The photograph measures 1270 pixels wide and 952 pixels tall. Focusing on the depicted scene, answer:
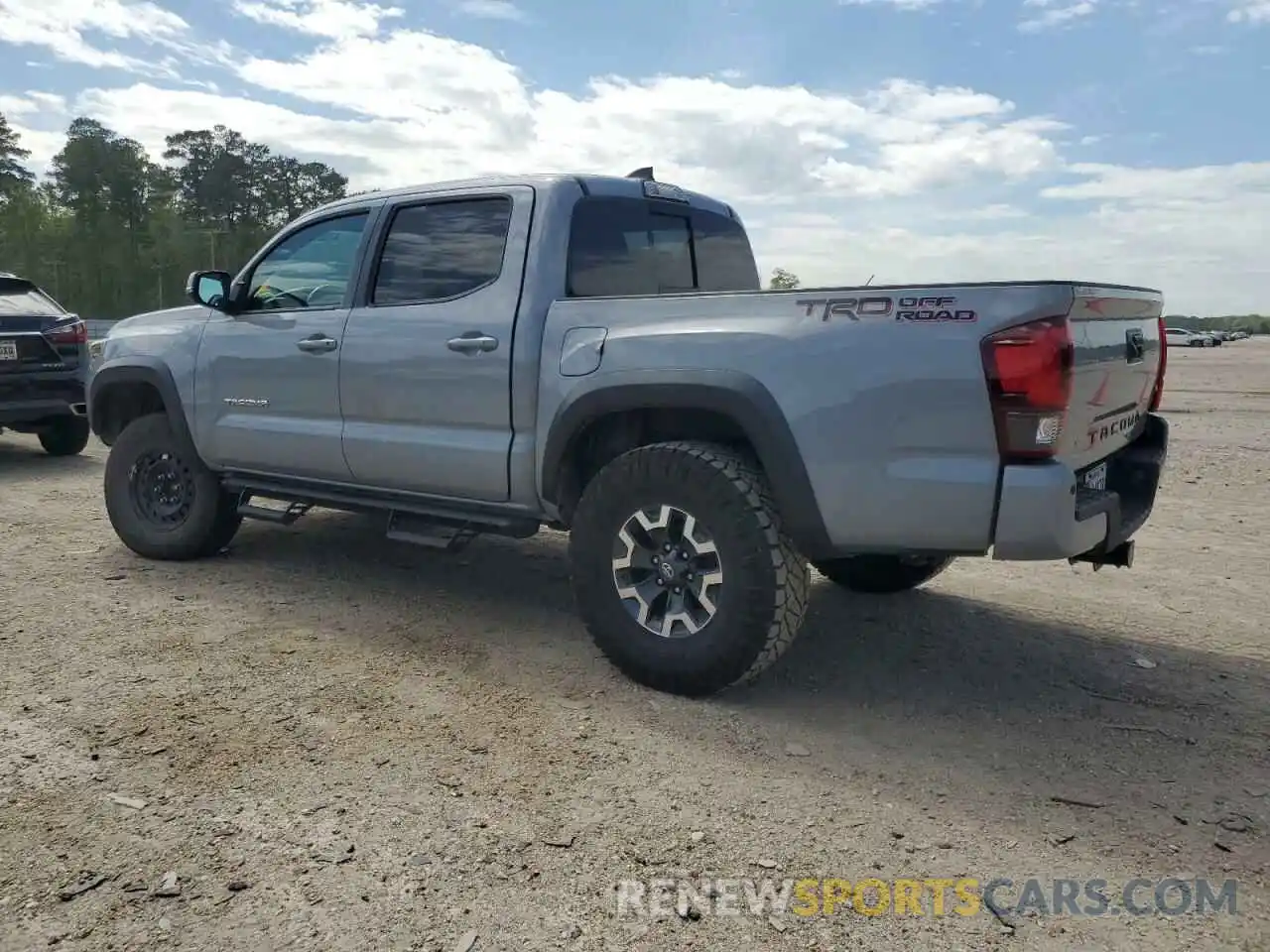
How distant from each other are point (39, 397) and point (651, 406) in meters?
7.19

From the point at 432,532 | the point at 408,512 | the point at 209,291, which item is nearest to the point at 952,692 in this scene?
the point at 432,532

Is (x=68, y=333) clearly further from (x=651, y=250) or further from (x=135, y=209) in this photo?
(x=135, y=209)

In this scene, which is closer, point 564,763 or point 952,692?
point 564,763

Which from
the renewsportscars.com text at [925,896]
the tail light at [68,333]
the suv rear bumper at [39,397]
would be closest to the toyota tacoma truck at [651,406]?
the renewsportscars.com text at [925,896]

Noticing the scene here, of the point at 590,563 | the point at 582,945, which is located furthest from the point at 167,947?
the point at 590,563

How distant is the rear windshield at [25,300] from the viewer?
8.55 m

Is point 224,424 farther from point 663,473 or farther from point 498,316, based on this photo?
point 663,473

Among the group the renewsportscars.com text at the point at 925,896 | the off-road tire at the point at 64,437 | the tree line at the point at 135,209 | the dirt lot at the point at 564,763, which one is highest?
the tree line at the point at 135,209

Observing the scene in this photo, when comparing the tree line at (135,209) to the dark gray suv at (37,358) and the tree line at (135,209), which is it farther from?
the dark gray suv at (37,358)

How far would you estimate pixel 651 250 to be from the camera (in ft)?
14.6

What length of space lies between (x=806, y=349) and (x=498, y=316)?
4.70ft

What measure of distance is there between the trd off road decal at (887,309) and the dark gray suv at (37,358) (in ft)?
25.2

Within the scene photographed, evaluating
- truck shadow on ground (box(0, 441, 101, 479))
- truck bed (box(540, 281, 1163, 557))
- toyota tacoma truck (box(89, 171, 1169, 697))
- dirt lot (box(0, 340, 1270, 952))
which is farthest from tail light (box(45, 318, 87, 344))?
truck bed (box(540, 281, 1163, 557))

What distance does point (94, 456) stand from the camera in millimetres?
Answer: 9711
